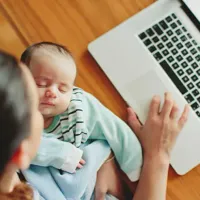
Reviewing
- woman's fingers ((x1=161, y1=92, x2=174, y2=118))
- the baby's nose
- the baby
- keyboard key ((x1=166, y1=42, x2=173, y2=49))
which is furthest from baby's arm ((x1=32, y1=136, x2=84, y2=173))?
keyboard key ((x1=166, y1=42, x2=173, y2=49))

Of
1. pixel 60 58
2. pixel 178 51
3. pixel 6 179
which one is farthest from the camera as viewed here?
pixel 178 51

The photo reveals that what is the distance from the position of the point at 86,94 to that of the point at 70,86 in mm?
78

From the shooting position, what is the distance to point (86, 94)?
102cm

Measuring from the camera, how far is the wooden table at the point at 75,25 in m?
1.05

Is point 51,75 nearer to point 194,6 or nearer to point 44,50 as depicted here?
point 44,50

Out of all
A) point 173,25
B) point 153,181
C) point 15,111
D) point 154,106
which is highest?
point 15,111

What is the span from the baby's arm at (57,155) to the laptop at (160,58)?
0.17 meters

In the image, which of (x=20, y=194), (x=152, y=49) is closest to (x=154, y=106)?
(x=152, y=49)

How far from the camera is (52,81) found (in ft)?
3.01

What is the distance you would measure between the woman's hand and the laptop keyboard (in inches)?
1.5

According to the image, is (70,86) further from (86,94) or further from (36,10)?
(36,10)

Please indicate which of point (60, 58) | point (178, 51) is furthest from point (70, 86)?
point (178, 51)

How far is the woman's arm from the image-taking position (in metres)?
0.98

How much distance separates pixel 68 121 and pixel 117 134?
4.2 inches
